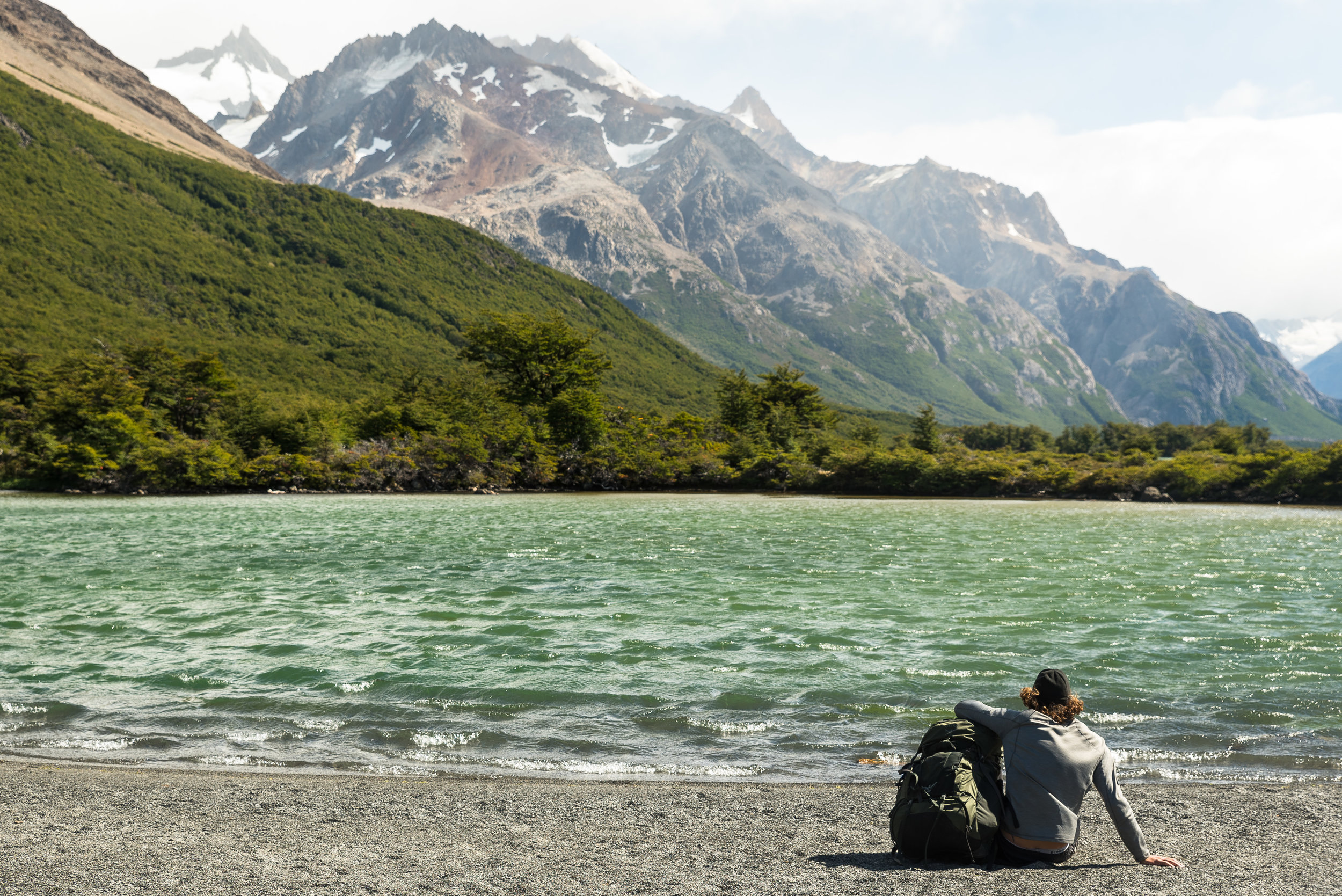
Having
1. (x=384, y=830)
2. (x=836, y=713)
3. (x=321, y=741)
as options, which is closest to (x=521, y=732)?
(x=321, y=741)

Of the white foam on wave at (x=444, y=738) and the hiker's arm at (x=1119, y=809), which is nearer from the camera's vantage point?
the hiker's arm at (x=1119, y=809)

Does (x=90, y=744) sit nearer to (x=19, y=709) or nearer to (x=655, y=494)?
(x=19, y=709)

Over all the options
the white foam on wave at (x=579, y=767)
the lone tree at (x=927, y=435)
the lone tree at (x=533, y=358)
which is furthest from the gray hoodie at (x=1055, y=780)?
the lone tree at (x=927, y=435)

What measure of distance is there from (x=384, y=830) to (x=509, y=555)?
21.0m

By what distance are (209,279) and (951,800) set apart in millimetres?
176497

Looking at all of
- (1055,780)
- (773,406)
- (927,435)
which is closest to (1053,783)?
(1055,780)

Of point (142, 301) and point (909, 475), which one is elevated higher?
point (142, 301)

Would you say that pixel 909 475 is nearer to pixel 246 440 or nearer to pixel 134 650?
pixel 246 440

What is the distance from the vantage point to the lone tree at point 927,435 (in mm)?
78688

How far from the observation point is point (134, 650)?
13664 mm

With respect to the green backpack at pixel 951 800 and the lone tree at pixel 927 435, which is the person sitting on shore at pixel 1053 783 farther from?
the lone tree at pixel 927 435

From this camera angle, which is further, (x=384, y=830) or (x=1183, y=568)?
(x=1183, y=568)

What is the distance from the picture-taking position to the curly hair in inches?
249

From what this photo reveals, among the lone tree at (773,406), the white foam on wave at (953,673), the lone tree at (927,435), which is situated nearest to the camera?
the white foam on wave at (953,673)
